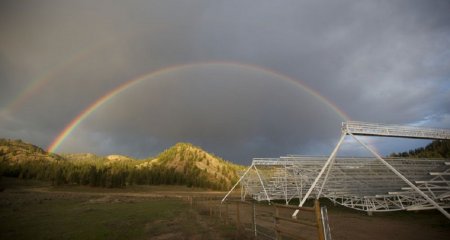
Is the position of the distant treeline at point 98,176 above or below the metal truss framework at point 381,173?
above

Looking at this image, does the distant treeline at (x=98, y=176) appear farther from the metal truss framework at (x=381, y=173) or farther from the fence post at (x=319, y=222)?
the fence post at (x=319, y=222)

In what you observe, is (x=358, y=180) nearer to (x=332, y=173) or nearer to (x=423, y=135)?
(x=332, y=173)

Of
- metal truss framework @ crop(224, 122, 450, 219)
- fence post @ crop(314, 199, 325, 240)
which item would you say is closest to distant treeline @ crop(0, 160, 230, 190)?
metal truss framework @ crop(224, 122, 450, 219)

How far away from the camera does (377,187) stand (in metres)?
32.2

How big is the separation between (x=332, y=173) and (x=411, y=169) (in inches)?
310

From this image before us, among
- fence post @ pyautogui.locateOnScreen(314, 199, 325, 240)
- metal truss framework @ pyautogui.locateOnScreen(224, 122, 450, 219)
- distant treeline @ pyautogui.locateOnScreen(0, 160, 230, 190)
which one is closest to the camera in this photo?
fence post @ pyautogui.locateOnScreen(314, 199, 325, 240)

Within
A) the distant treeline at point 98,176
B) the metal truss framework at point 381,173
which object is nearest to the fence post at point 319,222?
the metal truss framework at point 381,173

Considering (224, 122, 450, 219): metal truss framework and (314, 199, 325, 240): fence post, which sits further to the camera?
(224, 122, 450, 219): metal truss framework

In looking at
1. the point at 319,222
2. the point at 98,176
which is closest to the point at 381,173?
the point at 319,222

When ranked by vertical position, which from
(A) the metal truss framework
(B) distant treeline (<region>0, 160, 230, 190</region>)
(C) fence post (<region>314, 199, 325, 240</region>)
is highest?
(B) distant treeline (<region>0, 160, 230, 190</region>)

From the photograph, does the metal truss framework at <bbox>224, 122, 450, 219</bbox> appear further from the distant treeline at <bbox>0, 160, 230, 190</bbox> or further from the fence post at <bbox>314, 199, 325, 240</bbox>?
the distant treeline at <bbox>0, 160, 230, 190</bbox>

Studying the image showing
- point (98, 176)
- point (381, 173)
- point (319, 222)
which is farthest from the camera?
point (98, 176)

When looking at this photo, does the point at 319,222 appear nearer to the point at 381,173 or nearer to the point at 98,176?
the point at 381,173

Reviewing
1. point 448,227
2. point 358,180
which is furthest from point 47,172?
point 448,227
